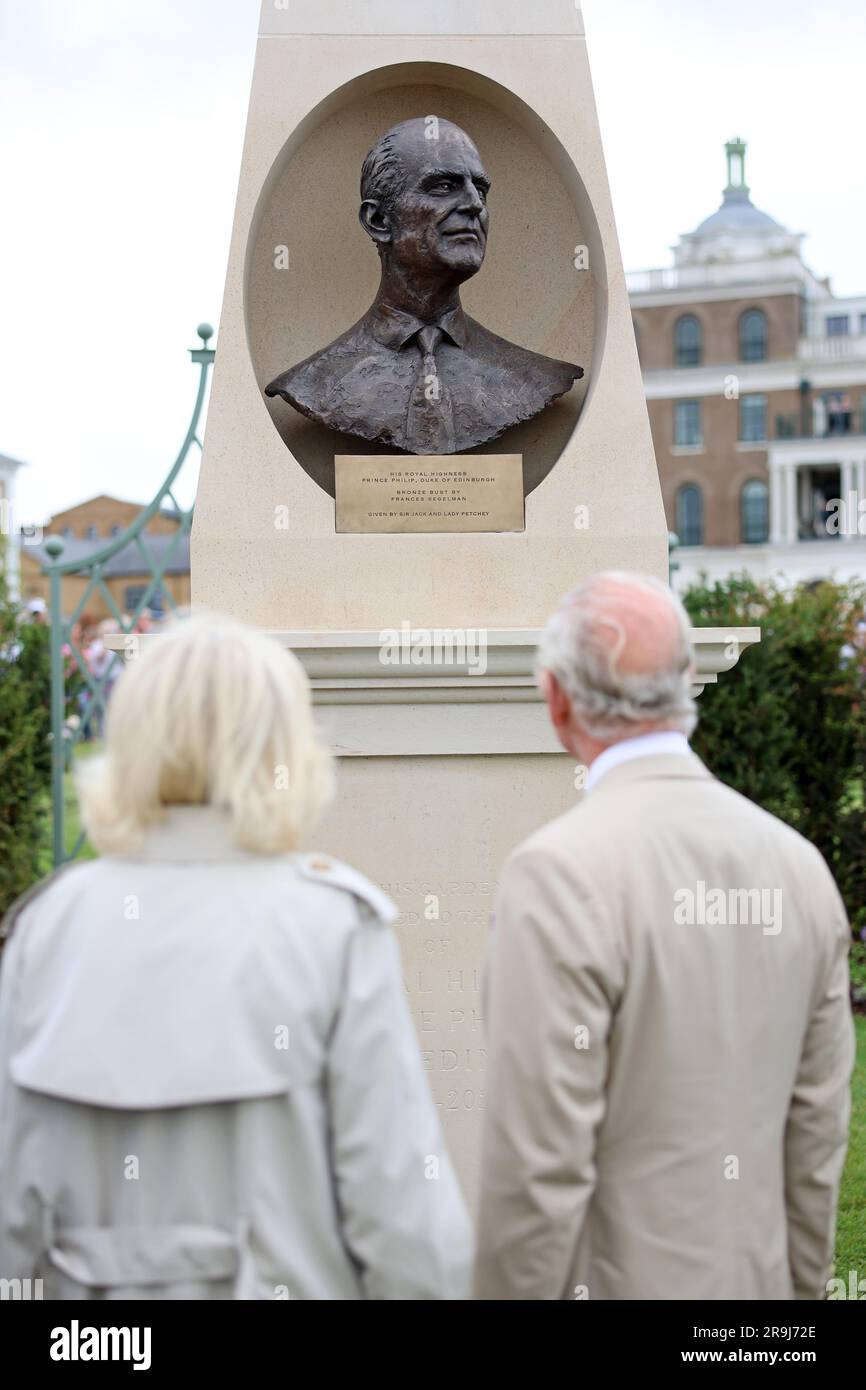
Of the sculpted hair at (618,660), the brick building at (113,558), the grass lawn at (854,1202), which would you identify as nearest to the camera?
the sculpted hair at (618,660)

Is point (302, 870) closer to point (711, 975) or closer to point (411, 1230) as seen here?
point (411, 1230)

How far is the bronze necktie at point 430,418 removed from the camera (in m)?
4.98

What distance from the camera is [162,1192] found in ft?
7.23

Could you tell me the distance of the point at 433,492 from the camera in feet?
16.2

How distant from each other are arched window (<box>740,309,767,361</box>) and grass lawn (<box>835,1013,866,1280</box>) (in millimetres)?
53083

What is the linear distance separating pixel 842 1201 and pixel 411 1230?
14.0 ft

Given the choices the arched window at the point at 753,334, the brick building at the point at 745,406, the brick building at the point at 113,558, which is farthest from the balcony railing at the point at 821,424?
the brick building at the point at 113,558

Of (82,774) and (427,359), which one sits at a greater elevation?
(427,359)

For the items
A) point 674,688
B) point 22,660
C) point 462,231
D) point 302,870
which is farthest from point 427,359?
point 22,660

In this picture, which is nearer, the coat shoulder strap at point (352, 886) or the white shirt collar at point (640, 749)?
the coat shoulder strap at point (352, 886)

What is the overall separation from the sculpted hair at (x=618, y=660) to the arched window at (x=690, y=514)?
5601cm

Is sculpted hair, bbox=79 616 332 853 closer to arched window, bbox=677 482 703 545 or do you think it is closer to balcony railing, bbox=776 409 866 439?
arched window, bbox=677 482 703 545

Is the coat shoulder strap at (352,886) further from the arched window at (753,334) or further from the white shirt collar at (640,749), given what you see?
the arched window at (753,334)

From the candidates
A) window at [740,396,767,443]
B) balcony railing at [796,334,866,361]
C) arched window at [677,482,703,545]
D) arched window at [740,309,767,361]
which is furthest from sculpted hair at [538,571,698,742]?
arched window at [740,309,767,361]
